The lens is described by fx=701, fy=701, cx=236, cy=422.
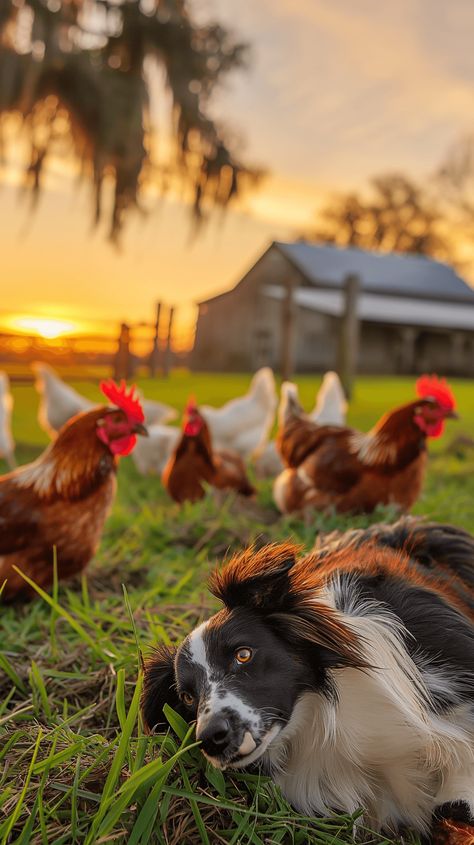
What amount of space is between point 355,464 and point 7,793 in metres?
3.38

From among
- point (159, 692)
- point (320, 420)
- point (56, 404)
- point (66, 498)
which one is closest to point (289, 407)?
point (320, 420)

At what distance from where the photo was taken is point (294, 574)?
174cm

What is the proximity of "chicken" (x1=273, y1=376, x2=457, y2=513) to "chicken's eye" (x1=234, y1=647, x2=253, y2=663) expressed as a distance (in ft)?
10.3

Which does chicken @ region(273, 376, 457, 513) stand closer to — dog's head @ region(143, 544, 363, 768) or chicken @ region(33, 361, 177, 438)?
dog's head @ region(143, 544, 363, 768)

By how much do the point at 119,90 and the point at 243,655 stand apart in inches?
421

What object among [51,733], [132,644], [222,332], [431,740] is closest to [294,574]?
[431,740]

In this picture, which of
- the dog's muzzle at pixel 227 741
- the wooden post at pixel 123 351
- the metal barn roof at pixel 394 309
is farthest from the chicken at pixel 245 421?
the metal barn roof at pixel 394 309

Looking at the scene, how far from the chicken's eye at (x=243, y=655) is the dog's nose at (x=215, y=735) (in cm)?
14

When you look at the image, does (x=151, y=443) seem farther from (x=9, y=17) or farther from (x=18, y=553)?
(x=9, y=17)

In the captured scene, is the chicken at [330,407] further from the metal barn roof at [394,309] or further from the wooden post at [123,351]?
the metal barn roof at [394,309]

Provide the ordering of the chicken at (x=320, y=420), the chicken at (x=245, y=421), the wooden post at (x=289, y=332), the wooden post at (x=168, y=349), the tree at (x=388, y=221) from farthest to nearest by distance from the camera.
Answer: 1. the tree at (x=388, y=221)
2. the wooden post at (x=168, y=349)
3. the wooden post at (x=289, y=332)
4. the chicken at (x=245, y=421)
5. the chicken at (x=320, y=420)

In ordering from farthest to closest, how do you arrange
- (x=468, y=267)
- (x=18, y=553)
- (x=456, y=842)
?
1. (x=468, y=267)
2. (x=18, y=553)
3. (x=456, y=842)

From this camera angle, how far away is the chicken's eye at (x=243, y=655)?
5.22 feet

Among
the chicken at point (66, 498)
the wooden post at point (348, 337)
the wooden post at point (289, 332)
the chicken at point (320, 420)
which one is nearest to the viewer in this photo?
the chicken at point (66, 498)
